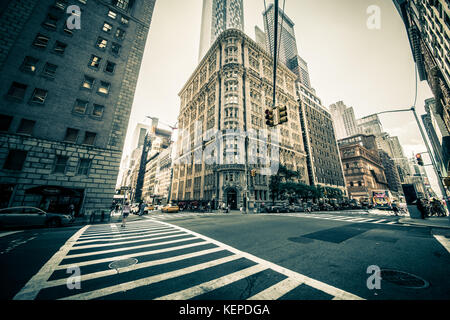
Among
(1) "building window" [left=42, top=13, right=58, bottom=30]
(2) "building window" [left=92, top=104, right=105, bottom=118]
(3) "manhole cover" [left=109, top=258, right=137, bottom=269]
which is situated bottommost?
(3) "manhole cover" [left=109, top=258, right=137, bottom=269]

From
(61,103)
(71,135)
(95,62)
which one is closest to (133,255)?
(71,135)

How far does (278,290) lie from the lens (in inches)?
132

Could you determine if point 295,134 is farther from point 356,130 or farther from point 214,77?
point 356,130

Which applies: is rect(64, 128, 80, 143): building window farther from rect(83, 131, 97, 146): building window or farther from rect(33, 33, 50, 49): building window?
rect(33, 33, 50, 49): building window

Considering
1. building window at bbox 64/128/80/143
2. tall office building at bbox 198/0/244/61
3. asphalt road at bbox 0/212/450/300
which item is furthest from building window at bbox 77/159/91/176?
tall office building at bbox 198/0/244/61

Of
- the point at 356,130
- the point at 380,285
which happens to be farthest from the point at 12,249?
the point at 356,130

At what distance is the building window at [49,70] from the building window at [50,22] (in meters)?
4.67

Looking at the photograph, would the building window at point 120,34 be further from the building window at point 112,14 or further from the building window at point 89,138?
the building window at point 89,138

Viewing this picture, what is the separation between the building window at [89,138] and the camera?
17.8 meters

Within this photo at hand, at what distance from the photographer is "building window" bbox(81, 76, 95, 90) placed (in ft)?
61.8

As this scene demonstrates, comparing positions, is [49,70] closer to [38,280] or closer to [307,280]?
[38,280]

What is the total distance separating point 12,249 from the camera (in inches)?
238

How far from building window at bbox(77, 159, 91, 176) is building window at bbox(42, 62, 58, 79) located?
9.48m
